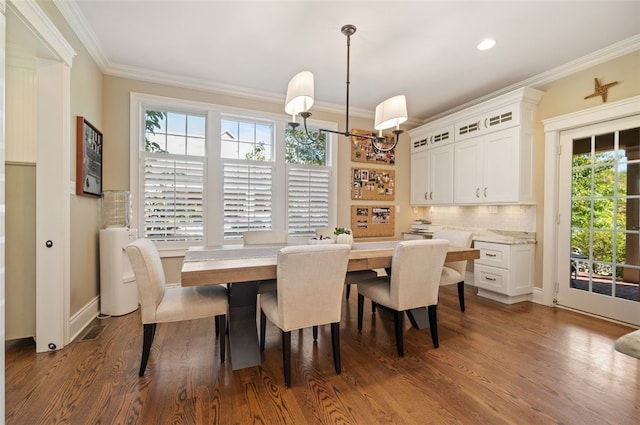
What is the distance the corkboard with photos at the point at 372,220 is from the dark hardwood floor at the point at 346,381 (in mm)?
2204

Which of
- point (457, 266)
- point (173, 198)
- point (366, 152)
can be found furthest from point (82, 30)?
point (457, 266)

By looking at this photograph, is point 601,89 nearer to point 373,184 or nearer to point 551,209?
point 551,209

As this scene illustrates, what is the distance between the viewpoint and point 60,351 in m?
2.26

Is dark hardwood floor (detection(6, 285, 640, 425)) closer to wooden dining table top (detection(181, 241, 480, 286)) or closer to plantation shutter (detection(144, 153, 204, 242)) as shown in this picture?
wooden dining table top (detection(181, 241, 480, 286))

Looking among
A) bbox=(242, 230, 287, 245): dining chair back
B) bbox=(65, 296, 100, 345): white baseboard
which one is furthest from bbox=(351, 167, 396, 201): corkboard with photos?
bbox=(65, 296, 100, 345): white baseboard

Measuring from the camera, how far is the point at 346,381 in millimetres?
1897

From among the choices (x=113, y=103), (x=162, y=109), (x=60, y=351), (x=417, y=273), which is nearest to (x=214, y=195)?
(x=162, y=109)

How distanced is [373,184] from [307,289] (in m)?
3.31

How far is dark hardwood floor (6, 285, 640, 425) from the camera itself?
Answer: 1.57 m

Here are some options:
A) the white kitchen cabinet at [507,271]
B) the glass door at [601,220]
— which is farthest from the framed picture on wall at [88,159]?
the glass door at [601,220]

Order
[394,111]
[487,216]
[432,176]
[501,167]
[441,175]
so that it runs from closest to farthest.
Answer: [394,111] < [501,167] < [487,216] < [441,175] < [432,176]

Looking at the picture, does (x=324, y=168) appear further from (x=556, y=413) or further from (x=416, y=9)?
(x=556, y=413)

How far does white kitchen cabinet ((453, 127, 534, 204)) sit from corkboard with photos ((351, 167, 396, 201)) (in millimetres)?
1073

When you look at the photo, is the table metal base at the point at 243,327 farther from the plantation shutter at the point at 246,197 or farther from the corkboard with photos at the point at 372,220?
the corkboard with photos at the point at 372,220
